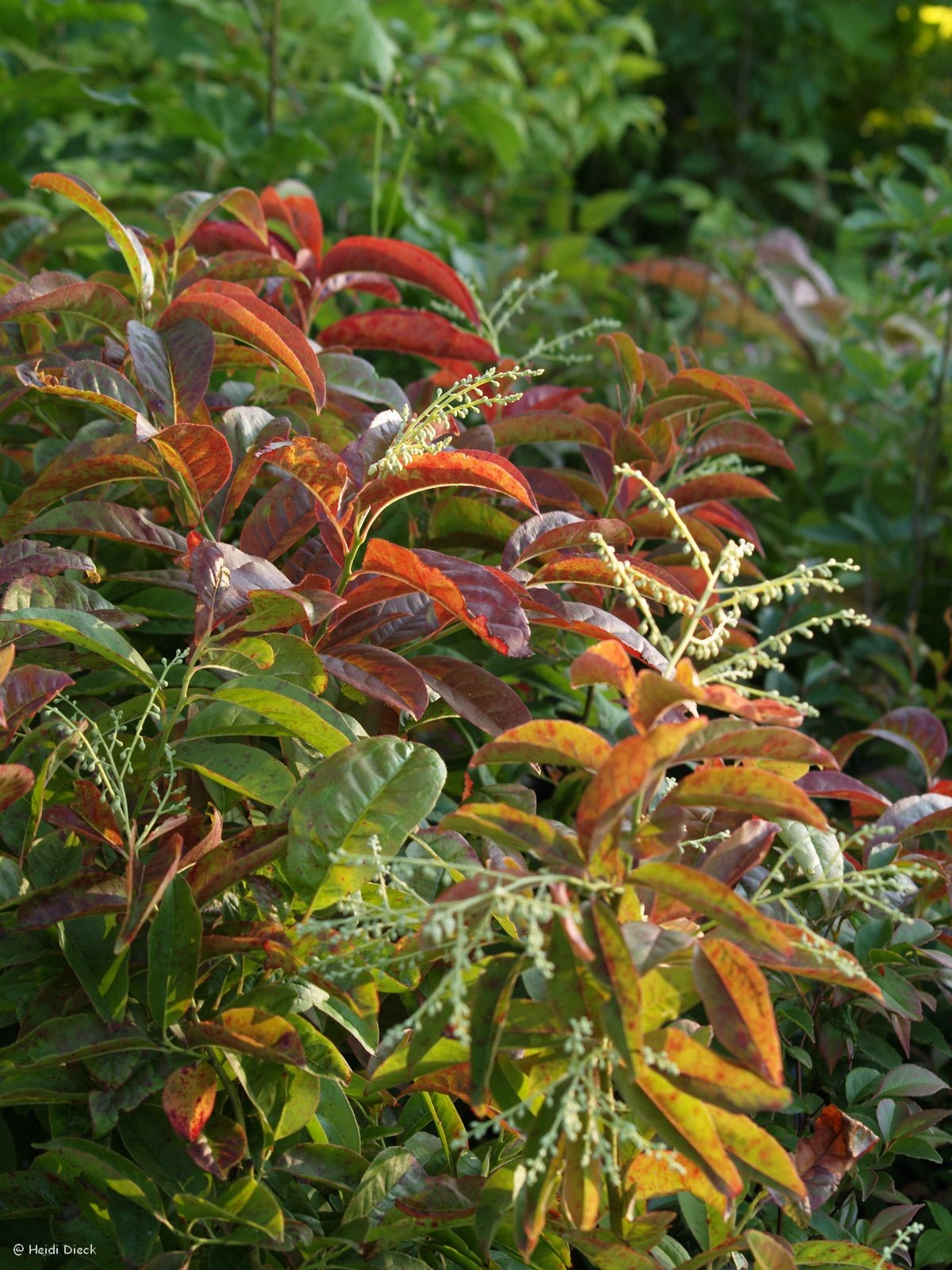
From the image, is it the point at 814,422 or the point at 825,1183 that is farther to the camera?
the point at 814,422

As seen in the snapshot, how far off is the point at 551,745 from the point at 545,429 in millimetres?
544

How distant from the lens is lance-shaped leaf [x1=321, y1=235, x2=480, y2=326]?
146 centimetres

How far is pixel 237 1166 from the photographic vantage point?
34.0 inches

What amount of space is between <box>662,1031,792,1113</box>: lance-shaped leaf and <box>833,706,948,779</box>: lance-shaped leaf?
2.05 feet

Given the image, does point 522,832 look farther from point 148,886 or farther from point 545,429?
point 545,429

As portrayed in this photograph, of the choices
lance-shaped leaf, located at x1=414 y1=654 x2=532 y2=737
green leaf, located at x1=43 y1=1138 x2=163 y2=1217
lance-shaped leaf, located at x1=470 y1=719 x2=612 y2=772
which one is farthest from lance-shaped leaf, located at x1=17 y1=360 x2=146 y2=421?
green leaf, located at x1=43 y1=1138 x2=163 y2=1217

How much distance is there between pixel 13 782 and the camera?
815 mm

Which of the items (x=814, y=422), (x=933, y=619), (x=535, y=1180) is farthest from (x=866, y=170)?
(x=535, y=1180)

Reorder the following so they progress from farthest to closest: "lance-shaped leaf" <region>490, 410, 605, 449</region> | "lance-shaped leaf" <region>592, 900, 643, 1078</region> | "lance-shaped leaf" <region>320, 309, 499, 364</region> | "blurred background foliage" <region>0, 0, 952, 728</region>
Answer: "blurred background foliage" <region>0, 0, 952, 728</region> → "lance-shaped leaf" <region>320, 309, 499, 364</region> → "lance-shaped leaf" <region>490, 410, 605, 449</region> → "lance-shaped leaf" <region>592, 900, 643, 1078</region>

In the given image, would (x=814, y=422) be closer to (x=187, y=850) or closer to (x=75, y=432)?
(x=75, y=432)

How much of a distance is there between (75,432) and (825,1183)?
0.95 metres

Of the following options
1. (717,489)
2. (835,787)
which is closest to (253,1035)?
(835,787)

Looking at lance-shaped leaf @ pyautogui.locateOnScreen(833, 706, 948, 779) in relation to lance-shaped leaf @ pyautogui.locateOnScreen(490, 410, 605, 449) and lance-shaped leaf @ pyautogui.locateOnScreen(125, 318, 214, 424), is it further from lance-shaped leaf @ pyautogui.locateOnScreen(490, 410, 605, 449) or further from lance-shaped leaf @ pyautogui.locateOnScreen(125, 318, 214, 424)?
lance-shaped leaf @ pyautogui.locateOnScreen(125, 318, 214, 424)

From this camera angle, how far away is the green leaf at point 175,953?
2.66 feet
